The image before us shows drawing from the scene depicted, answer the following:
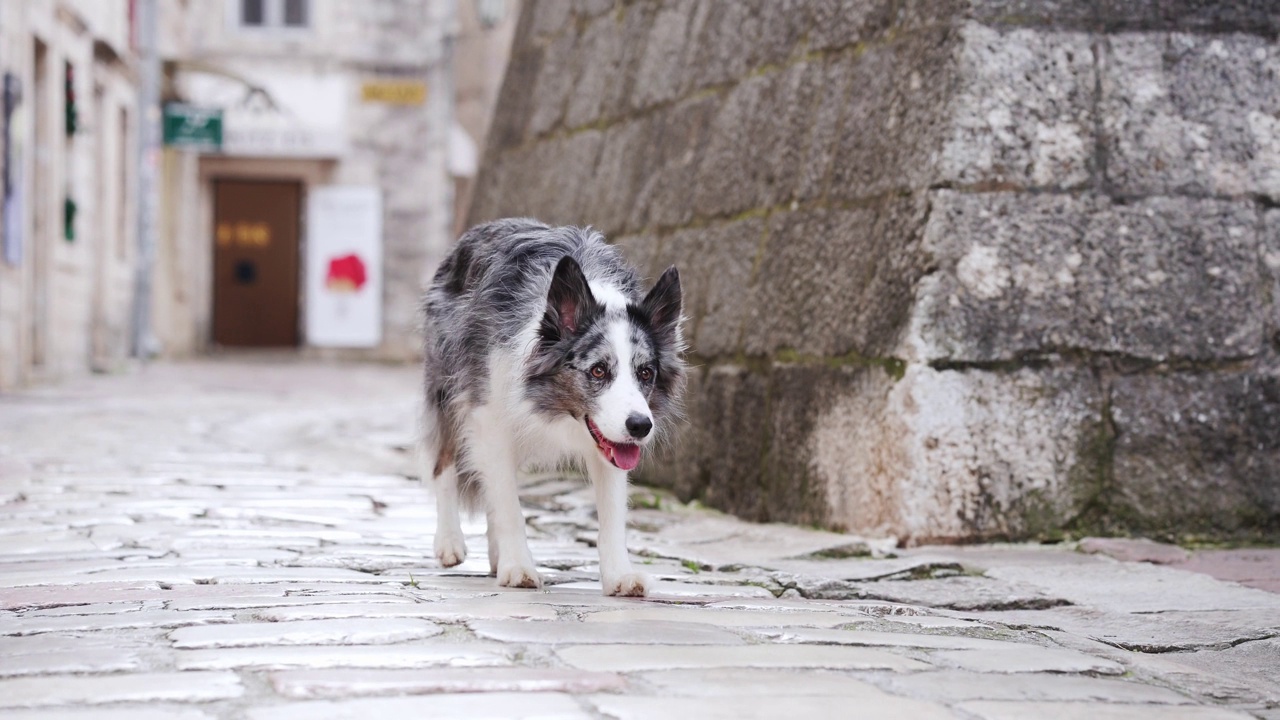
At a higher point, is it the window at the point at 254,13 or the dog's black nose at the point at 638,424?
the window at the point at 254,13

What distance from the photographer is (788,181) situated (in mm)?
6914

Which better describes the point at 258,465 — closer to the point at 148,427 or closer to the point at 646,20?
the point at 148,427

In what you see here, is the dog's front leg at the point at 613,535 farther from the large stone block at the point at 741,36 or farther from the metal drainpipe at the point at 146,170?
the metal drainpipe at the point at 146,170

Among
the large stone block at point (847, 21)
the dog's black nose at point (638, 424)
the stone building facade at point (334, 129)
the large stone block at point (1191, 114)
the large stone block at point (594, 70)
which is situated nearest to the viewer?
the dog's black nose at point (638, 424)

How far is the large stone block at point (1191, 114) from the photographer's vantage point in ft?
19.7

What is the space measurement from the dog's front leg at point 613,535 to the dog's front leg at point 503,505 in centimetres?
22

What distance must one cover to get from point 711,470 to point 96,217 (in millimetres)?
15271

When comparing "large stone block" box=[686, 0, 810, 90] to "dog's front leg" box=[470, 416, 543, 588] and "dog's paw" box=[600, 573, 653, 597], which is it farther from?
"dog's paw" box=[600, 573, 653, 597]

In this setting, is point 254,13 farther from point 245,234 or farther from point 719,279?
point 719,279

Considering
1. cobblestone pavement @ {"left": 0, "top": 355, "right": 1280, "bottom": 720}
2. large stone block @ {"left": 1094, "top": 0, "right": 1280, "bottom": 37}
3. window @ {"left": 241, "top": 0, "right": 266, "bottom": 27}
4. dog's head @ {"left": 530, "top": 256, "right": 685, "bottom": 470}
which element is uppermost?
window @ {"left": 241, "top": 0, "right": 266, "bottom": 27}

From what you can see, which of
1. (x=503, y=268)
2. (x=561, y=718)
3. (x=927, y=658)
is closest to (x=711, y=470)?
(x=503, y=268)

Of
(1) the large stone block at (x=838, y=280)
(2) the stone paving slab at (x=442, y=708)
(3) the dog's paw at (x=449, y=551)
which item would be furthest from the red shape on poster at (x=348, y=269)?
(2) the stone paving slab at (x=442, y=708)

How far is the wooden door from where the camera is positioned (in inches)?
1198

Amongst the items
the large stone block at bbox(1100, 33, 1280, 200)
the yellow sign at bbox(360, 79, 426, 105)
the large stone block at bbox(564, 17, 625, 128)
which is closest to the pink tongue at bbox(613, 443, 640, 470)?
the large stone block at bbox(1100, 33, 1280, 200)
